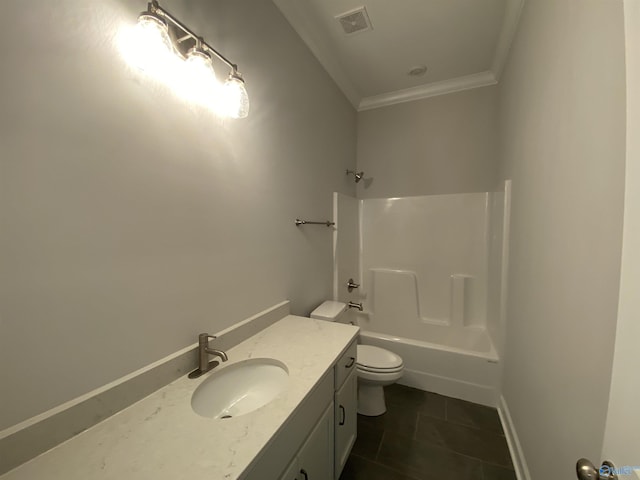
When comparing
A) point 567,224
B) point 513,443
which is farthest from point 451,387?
point 567,224

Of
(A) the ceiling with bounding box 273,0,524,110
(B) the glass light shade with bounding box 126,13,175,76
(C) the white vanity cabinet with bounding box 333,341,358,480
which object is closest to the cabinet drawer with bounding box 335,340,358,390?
(C) the white vanity cabinet with bounding box 333,341,358,480

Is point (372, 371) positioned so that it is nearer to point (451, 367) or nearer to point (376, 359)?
point (376, 359)

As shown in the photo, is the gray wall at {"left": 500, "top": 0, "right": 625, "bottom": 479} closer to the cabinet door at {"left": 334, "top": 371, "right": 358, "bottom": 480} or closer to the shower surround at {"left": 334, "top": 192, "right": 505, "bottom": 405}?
the shower surround at {"left": 334, "top": 192, "right": 505, "bottom": 405}

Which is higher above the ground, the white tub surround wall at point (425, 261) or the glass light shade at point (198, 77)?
the glass light shade at point (198, 77)

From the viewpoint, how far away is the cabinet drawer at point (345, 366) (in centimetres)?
113

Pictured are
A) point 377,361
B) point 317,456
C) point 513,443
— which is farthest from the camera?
point 377,361

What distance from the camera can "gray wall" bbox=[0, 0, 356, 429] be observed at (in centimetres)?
58

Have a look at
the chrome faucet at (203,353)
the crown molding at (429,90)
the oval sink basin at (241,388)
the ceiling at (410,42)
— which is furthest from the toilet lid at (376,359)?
the crown molding at (429,90)

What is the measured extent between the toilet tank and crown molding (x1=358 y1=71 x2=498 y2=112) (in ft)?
7.10

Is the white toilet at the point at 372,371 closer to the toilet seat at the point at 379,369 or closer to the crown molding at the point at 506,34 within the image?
the toilet seat at the point at 379,369

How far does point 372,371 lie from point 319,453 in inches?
30.8

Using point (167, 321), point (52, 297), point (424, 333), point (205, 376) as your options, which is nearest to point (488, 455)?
point (424, 333)

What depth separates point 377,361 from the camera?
176 cm

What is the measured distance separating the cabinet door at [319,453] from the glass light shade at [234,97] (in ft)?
4.43
